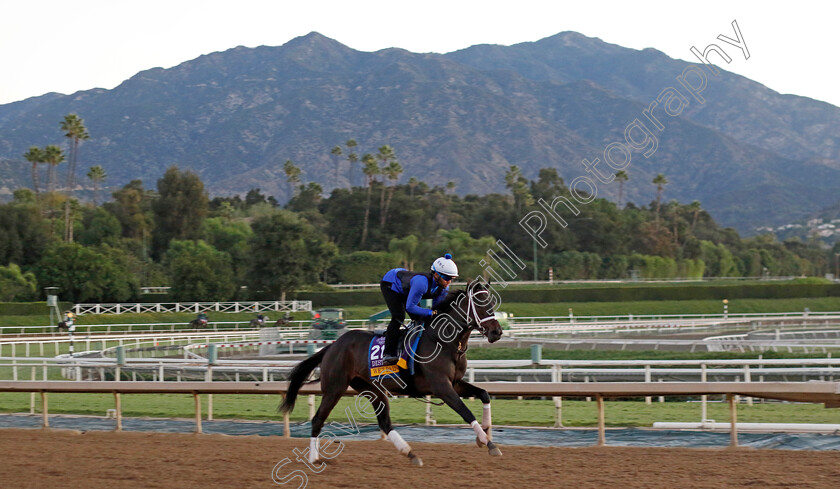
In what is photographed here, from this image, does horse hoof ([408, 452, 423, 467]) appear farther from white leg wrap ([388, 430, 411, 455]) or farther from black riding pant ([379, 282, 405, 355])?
black riding pant ([379, 282, 405, 355])

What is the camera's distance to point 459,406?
8.28 metres

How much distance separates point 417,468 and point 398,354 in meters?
1.11

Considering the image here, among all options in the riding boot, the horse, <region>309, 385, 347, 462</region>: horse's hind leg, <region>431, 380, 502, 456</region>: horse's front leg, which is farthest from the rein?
<region>309, 385, 347, 462</region>: horse's hind leg

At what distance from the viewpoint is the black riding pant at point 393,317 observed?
872 cm

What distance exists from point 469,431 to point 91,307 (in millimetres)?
37892

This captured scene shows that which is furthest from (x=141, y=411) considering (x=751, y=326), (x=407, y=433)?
(x=751, y=326)

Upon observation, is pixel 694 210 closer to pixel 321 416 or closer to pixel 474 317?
pixel 474 317

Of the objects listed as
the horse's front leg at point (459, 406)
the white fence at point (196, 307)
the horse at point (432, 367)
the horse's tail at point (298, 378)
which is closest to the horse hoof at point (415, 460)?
the horse at point (432, 367)

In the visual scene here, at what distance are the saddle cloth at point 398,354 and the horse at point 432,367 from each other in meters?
0.04

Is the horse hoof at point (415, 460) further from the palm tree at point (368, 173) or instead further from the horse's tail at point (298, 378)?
the palm tree at point (368, 173)

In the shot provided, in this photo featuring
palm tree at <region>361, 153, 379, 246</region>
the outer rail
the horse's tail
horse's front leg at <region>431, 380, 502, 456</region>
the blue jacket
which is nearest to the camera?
horse's front leg at <region>431, 380, 502, 456</region>

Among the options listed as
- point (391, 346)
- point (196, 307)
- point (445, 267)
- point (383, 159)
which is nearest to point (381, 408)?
point (391, 346)

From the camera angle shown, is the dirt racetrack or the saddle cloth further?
the saddle cloth

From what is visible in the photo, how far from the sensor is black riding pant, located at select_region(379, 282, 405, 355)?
8719mm
